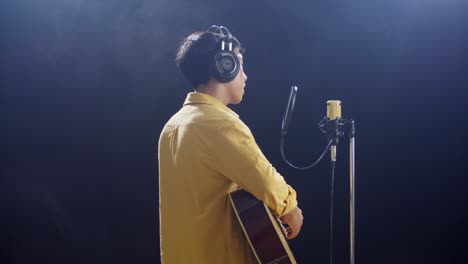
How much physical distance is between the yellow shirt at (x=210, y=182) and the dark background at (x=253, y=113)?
1.42 metres

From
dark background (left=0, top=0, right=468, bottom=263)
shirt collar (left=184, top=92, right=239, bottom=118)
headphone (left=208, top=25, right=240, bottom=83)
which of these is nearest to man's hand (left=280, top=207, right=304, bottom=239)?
shirt collar (left=184, top=92, right=239, bottom=118)

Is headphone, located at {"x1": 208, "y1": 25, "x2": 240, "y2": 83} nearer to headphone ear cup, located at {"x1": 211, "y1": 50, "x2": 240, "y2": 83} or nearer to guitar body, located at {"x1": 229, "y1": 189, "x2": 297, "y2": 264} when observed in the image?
headphone ear cup, located at {"x1": 211, "y1": 50, "x2": 240, "y2": 83}

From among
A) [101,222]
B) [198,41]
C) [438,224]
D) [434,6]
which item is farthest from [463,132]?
[101,222]

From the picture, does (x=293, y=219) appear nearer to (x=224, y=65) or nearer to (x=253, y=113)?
(x=224, y=65)

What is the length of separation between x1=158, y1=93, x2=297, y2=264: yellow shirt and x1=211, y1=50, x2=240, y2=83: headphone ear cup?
0.09 metres

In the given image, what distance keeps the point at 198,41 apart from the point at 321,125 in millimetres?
800

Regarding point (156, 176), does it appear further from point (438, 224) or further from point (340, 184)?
point (438, 224)

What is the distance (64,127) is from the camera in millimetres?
2887

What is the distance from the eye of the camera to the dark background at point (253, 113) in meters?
2.64

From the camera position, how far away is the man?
1.27 m

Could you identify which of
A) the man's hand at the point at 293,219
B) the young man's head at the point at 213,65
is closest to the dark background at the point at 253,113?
the young man's head at the point at 213,65

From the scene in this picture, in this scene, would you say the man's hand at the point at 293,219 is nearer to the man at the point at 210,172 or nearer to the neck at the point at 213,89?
the man at the point at 210,172

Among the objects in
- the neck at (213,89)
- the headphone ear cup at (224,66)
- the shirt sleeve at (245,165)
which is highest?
the headphone ear cup at (224,66)

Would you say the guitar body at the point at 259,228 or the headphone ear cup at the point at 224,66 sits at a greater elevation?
the headphone ear cup at the point at 224,66
